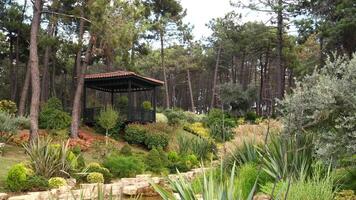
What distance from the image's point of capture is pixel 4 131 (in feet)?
48.1

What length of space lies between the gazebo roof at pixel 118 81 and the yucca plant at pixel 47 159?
12.3 m

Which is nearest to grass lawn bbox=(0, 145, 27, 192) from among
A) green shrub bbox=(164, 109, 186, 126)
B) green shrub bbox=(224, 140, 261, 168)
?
green shrub bbox=(224, 140, 261, 168)

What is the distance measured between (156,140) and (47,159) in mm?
10140

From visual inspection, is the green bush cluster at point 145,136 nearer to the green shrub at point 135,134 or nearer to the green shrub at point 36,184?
the green shrub at point 135,134

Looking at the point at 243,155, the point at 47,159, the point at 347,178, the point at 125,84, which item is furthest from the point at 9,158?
the point at 125,84

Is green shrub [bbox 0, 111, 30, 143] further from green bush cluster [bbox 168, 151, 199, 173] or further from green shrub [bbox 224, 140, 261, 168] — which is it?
green shrub [bbox 224, 140, 261, 168]

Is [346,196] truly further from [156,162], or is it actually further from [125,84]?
[125,84]

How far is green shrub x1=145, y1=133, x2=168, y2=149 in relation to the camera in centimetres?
1991

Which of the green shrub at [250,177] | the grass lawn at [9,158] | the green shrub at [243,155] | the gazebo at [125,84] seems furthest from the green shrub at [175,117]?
the green shrub at [250,177]

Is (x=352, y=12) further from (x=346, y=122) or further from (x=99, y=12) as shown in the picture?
(x=346, y=122)

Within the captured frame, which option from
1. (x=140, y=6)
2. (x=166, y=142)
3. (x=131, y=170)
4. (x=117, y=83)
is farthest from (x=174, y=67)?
(x=131, y=170)

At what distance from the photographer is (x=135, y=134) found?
20672mm

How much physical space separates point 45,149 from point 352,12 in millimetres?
16034

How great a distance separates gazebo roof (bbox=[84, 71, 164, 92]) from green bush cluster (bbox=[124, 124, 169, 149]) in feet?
9.20
